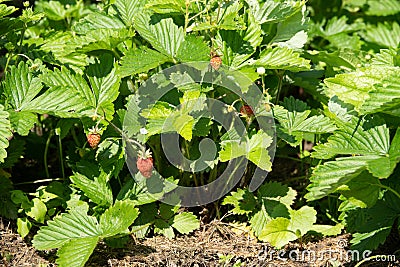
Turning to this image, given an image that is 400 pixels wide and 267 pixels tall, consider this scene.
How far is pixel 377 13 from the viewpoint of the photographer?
3.09 metres

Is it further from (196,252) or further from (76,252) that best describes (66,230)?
(196,252)

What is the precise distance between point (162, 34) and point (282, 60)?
1.26 feet

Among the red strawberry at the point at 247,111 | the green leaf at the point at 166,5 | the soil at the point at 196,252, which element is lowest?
the soil at the point at 196,252

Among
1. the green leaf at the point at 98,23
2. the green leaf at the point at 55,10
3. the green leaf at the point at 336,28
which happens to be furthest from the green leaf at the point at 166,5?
the green leaf at the point at 336,28

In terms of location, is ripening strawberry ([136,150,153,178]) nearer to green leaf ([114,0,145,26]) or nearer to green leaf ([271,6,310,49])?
green leaf ([114,0,145,26])

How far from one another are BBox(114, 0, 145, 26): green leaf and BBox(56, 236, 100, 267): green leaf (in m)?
0.75

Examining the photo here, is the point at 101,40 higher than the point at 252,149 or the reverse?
higher

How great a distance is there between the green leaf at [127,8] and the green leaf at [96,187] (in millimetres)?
534

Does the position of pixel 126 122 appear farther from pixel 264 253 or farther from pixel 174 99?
pixel 264 253

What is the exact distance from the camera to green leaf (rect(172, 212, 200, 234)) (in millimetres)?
2014

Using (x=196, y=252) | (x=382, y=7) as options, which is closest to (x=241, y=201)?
(x=196, y=252)

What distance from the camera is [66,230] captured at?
1818 mm

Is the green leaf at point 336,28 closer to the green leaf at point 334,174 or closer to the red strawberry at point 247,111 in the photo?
the red strawberry at point 247,111

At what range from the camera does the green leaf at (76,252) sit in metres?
1.68
